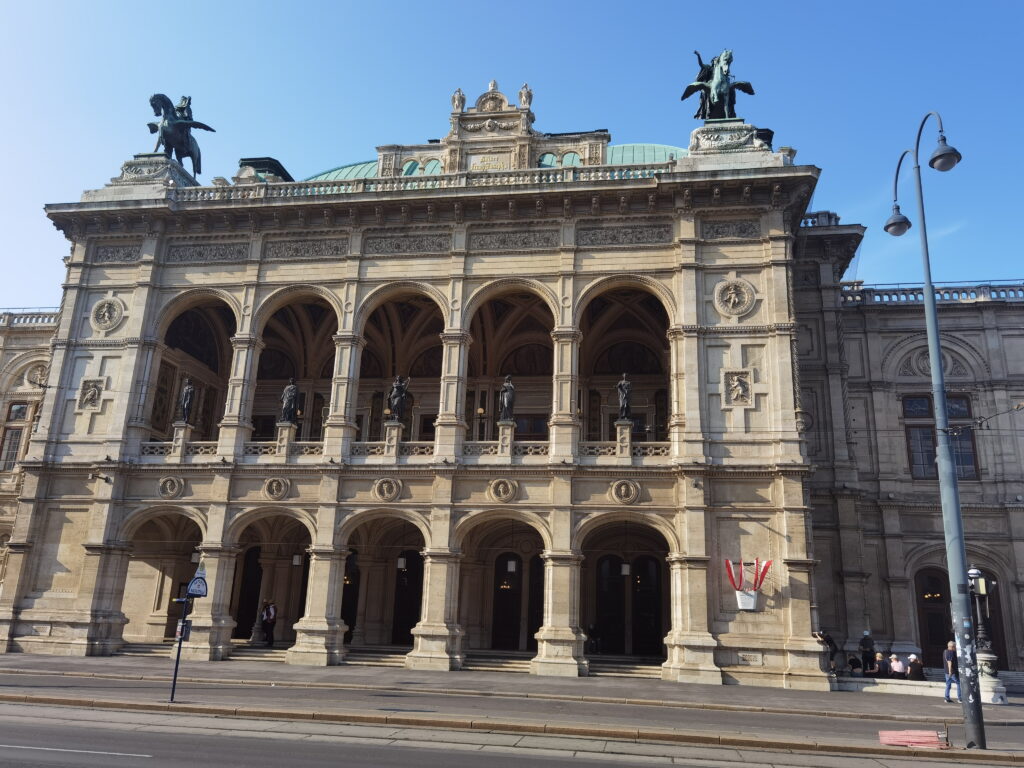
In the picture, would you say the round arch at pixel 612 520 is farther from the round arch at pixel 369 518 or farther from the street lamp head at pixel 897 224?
the street lamp head at pixel 897 224

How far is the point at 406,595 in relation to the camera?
2991 cm

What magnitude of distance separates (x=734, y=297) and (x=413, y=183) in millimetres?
12248

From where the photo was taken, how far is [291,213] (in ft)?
92.9

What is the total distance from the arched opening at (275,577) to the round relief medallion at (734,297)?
58.2 feet

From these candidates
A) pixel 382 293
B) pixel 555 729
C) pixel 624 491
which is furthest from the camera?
pixel 382 293

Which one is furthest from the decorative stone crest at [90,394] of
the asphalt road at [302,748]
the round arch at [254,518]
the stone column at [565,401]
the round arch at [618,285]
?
the round arch at [618,285]

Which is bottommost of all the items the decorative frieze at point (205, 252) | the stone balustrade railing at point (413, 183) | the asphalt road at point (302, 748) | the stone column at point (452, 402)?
the asphalt road at point (302, 748)

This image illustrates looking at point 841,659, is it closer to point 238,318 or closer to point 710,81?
point 710,81

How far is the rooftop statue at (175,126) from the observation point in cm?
3106

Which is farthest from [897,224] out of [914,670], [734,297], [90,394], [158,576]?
[158,576]

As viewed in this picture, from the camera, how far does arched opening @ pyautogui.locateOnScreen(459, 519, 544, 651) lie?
28.4 meters

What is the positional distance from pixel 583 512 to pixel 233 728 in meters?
13.7

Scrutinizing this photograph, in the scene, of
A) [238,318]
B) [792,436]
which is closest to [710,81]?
[792,436]

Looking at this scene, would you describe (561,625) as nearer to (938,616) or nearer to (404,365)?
(404,365)
